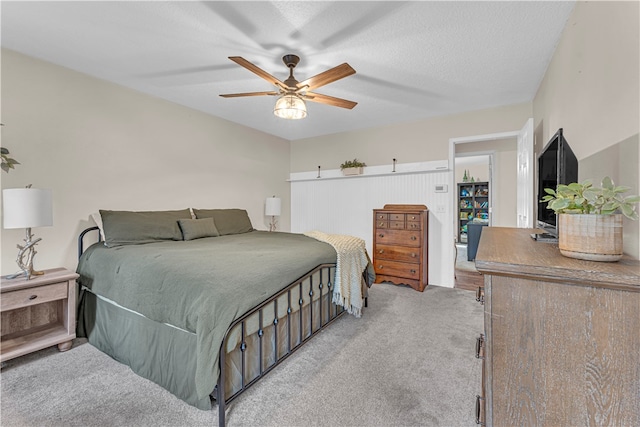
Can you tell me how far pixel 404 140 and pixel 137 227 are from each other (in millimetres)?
3663

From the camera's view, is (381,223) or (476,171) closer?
(381,223)

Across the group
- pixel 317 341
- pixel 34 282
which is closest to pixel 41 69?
pixel 34 282

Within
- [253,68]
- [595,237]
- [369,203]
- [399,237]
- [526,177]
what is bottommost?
[399,237]

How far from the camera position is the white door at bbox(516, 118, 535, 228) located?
8.71 ft

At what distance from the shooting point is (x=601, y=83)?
4.42 ft

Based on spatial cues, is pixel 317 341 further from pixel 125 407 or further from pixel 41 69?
pixel 41 69

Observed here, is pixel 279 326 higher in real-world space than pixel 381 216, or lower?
lower

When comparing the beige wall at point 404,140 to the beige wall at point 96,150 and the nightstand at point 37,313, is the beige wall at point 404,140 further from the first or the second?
the nightstand at point 37,313

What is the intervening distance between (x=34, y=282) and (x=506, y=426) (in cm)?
290

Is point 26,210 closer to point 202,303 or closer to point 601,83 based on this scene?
point 202,303

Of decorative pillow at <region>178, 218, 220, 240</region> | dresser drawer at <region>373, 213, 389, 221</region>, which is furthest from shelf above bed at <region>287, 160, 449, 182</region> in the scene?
decorative pillow at <region>178, 218, 220, 240</region>

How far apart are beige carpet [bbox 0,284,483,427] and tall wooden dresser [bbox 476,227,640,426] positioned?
957 mm

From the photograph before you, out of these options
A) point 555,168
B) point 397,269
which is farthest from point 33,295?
point 397,269

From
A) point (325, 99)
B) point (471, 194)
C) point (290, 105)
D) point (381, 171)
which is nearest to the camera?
point (290, 105)
